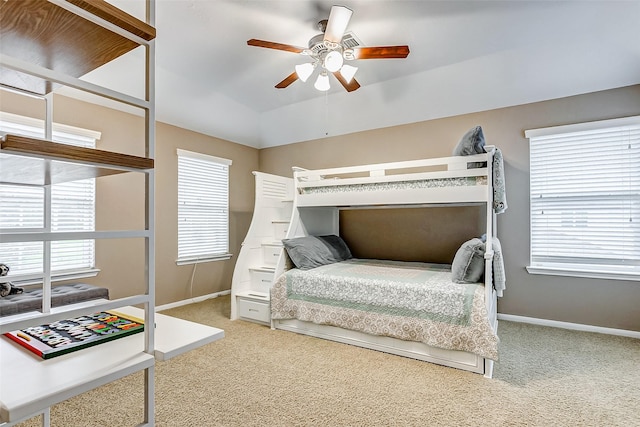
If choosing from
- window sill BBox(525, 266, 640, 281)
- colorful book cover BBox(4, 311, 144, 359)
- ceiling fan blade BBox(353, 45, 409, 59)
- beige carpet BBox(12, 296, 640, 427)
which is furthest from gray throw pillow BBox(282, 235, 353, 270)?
colorful book cover BBox(4, 311, 144, 359)

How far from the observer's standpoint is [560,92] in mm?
3291

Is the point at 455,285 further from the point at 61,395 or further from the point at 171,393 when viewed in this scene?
the point at 61,395

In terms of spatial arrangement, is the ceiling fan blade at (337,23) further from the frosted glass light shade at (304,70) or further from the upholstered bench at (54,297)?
the upholstered bench at (54,297)

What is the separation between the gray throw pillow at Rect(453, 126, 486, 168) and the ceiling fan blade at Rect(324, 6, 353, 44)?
1306mm

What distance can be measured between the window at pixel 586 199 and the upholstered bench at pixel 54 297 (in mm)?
4311

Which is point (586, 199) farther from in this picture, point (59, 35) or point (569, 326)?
point (59, 35)

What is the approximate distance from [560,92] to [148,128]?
3928mm

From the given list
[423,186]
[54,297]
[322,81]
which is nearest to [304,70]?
[322,81]

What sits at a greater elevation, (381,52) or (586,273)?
(381,52)

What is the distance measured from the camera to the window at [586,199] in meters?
3.07

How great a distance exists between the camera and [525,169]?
3.50m

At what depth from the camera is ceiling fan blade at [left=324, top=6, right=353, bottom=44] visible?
2115 millimetres

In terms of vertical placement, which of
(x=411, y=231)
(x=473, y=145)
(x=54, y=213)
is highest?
(x=473, y=145)

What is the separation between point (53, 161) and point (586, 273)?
415cm
